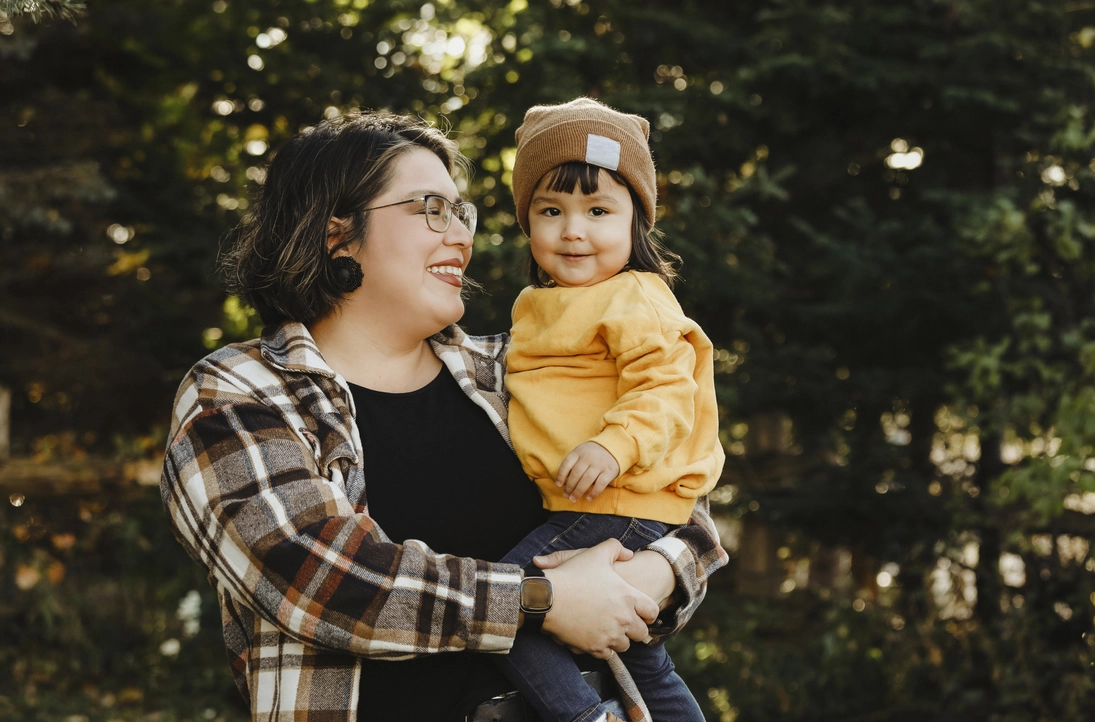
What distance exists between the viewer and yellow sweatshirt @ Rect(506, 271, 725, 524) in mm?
1771

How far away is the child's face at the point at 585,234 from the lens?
1978mm

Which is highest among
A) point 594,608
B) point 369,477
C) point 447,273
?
point 447,273

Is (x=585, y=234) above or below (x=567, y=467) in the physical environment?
above

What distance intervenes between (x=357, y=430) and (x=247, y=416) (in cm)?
22

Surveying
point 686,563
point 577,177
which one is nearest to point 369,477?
point 686,563

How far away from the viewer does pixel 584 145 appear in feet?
6.45

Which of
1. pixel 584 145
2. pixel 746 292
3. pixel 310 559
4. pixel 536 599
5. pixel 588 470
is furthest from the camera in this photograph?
pixel 746 292

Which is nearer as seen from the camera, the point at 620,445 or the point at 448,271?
the point at 620,445

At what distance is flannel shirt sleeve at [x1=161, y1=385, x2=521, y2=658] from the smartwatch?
0.03 meters

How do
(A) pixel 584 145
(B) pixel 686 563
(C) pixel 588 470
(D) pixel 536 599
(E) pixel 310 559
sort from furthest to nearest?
(A) pixel 584 145, (B) pixel 686 563, (C) pixel 588 470, (D) pixel 536 599, (E) pixel 310 559

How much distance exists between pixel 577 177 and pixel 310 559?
37.5 inches

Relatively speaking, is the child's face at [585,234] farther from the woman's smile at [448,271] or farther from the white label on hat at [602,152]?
the woman's smile at [448,271]

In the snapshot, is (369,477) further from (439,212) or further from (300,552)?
(439,212)

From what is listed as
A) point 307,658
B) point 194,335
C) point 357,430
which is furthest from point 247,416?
point 194,335
